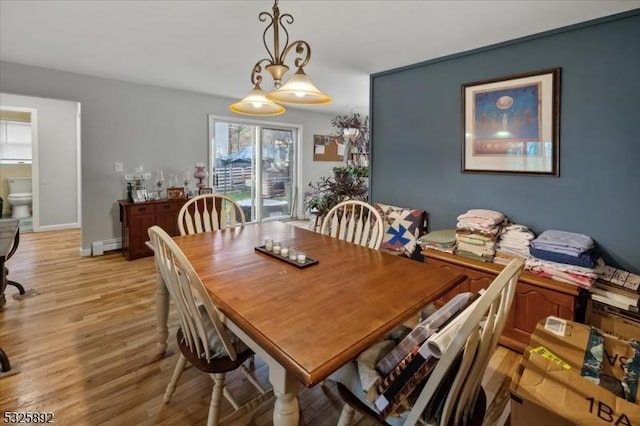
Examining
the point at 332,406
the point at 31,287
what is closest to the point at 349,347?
the point at 332,406

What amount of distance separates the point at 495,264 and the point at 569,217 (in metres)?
0.67

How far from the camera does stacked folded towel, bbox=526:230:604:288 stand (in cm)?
206

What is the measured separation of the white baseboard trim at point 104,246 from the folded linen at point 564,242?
487cm

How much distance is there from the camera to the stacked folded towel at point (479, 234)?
2527 millimetres

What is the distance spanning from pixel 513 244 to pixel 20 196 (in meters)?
8.05

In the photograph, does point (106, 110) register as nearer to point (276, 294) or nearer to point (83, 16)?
point (83, 16)

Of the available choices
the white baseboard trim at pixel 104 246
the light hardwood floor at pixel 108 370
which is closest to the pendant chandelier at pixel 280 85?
the light hardwood floor at pixel 108 370

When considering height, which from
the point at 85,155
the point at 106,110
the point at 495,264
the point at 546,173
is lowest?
the point at 495,264

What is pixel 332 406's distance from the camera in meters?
1.74

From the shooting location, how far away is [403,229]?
10.7 feet

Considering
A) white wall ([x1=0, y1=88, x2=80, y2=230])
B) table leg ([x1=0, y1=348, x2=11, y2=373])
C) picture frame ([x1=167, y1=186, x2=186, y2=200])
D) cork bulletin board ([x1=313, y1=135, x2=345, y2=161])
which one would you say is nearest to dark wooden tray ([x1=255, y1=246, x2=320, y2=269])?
table leg ([x1=0, y1=348, x2=11, y2=373])

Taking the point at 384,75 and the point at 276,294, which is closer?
the point at 276,294

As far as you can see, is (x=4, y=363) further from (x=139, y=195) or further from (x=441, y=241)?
(x=441, y=241)

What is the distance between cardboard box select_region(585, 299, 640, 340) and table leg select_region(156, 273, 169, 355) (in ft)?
9.16
